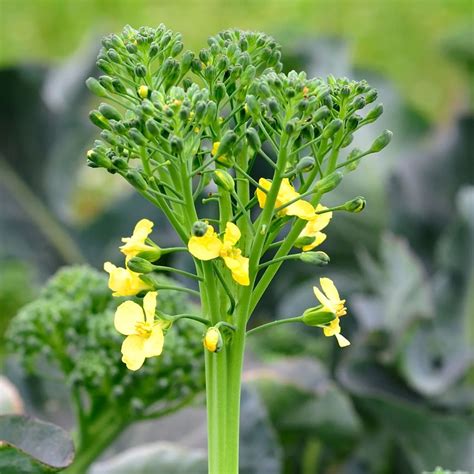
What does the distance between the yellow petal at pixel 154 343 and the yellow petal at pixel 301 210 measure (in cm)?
8

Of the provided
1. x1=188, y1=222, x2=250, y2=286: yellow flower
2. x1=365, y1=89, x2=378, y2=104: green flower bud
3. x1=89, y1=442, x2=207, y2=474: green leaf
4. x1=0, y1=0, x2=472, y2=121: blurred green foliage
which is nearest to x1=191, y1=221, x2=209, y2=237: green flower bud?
x1=188, y1=222, x2=250, y2=286: yellow flower

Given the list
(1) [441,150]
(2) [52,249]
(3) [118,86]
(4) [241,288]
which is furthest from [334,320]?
(2) [52,249]

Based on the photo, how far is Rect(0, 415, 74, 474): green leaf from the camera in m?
0.54

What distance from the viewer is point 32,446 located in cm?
57

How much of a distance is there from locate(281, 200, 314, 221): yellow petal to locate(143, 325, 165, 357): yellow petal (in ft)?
0.27

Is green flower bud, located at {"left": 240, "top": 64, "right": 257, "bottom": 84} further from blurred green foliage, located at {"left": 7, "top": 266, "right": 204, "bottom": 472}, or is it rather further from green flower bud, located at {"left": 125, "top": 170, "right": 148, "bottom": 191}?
blurred green foliage, located at {"left": 7, "top": 266, "right": 204, "bottom": 472}

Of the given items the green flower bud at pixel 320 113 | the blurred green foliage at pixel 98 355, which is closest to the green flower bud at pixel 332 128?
the green flower bud at pixel 320 113

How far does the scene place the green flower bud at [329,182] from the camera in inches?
18.9

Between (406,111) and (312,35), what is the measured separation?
208mm

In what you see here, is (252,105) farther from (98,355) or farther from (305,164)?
(98,355)

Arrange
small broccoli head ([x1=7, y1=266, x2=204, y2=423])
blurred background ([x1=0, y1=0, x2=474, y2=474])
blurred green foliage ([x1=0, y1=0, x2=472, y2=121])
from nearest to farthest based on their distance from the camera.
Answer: small broccoli head ([x1=7, y1=266, x2=204, y2=423])
blurred background ([x1=0, y1=0, x2=474, y2=474])
blurred green foliage ([x1=0, y1=0, x2=472, y2=121])

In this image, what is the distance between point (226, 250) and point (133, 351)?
63 millimetres

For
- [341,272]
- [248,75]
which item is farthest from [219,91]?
[341,272]

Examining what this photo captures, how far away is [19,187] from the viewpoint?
1630mm
